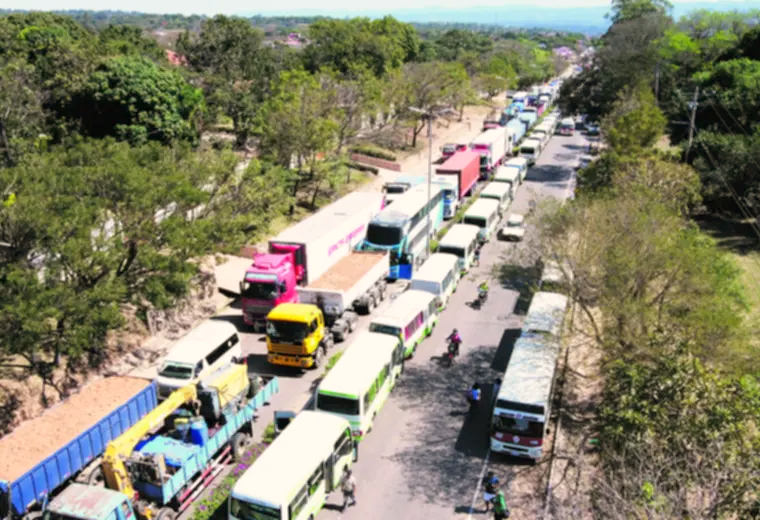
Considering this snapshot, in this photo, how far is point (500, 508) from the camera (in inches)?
607

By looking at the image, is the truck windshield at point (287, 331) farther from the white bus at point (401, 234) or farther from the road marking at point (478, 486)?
the white bus at point (401, 234)

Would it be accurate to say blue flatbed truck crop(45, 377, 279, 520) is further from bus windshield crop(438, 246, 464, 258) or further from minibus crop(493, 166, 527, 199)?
minibus crop(493, 166, 527, 199)

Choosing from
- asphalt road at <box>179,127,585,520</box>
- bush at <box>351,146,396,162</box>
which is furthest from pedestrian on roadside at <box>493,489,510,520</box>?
bush at <box>351,146,396,162</box>

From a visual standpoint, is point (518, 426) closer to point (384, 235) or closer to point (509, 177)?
point (384, 235)

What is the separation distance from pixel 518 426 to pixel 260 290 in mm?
11257

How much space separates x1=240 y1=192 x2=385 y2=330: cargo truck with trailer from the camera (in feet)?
81.1

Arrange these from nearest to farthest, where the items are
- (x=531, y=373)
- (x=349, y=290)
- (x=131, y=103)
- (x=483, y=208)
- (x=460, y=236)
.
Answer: (x=531, y=373) < (x=349, y=290) < (x=460, y=236) < (x=483, y=208) < (x=131, y=103)

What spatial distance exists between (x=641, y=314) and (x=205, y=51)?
50.3m

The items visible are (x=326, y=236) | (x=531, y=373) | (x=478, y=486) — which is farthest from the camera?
(x=326, y=236)

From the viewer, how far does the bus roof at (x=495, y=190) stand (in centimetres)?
3955

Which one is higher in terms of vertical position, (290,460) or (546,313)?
(546,313)

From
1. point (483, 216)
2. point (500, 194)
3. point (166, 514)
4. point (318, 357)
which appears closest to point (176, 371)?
point (318, 357)

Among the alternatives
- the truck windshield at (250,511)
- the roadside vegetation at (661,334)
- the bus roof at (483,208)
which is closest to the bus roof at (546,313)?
the roadside vegetation at (661,334)

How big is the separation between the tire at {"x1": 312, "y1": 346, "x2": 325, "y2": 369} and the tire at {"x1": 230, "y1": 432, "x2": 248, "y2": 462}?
5.16 m
